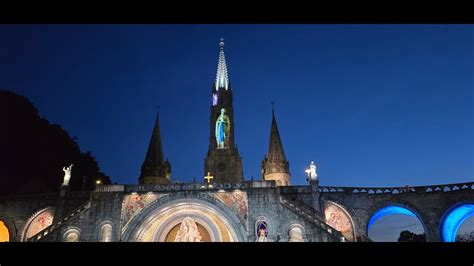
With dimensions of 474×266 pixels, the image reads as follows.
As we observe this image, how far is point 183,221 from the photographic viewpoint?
2475 centimetres

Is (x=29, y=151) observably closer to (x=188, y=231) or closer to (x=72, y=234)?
(x=72, y=234)

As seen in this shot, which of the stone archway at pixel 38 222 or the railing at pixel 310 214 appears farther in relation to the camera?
the stone archway at pixel 38 222

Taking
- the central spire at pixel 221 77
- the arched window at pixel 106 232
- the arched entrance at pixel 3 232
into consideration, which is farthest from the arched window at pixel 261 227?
the central spire at pixel 221 77

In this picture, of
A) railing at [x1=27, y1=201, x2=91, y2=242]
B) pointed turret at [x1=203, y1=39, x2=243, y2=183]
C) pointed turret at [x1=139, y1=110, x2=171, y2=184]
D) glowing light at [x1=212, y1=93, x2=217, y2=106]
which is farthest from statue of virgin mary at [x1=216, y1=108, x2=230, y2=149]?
railing at [x1=27, y1=201, x2=91, y2=242]

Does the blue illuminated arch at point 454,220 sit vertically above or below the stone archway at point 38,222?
below

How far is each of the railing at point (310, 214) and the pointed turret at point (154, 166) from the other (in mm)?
21714

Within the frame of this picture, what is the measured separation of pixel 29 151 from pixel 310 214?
3071 cm

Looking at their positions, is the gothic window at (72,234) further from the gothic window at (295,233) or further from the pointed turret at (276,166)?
the pointed turret at (276,166)

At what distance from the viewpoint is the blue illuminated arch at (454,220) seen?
82.7 feet

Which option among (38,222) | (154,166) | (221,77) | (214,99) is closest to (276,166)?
(214,99)

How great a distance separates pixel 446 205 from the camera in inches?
995
